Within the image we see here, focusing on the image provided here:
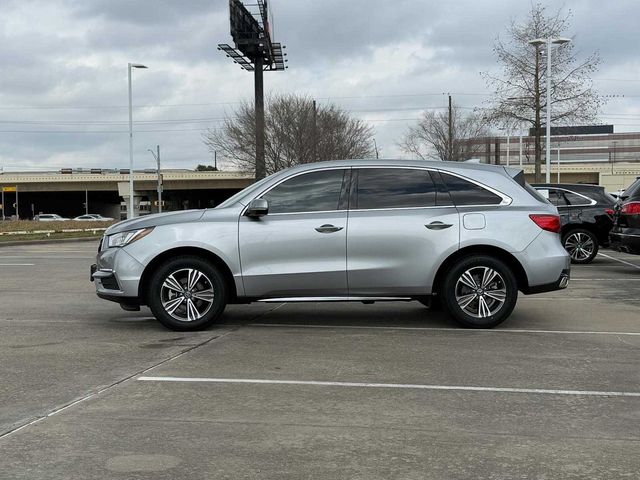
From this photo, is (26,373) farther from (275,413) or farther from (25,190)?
(25,190)

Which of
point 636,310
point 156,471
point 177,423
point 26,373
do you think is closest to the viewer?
point 156,471

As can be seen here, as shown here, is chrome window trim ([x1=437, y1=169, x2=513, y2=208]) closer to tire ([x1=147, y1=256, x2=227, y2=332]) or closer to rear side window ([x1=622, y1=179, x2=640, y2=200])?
tire ([x1=147, y1=256, x2=227, y2=332])

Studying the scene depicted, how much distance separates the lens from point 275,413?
15.2 ft

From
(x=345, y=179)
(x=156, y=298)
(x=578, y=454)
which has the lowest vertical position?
(x=578, y=454)

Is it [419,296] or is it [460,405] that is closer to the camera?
[460,405]

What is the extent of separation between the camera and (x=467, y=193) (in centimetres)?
775

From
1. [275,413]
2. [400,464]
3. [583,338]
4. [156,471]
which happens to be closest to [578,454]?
[400,464]

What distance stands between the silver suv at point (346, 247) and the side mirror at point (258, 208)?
0.05 ft

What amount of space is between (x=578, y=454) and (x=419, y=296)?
12.9 feet

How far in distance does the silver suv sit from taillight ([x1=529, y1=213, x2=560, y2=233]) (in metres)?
0.01

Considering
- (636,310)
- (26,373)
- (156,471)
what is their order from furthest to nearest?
(636,310) < (26,373) < (156,471)

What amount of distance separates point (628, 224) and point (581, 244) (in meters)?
2.96

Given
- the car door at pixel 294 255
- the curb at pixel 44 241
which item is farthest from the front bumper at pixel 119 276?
the curb at pixel 44 241

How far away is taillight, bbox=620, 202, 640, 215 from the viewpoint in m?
12.3
